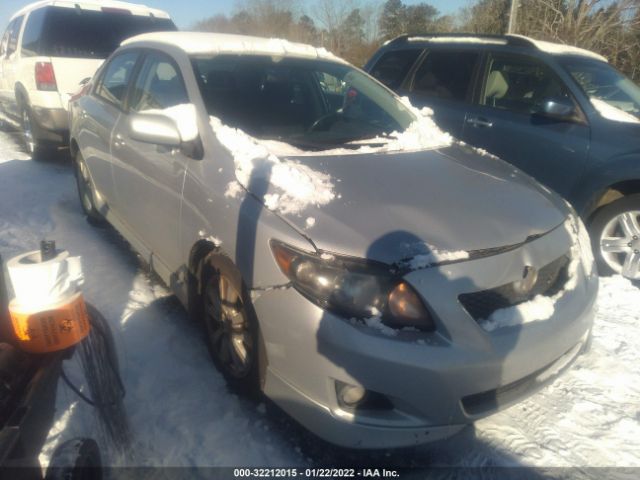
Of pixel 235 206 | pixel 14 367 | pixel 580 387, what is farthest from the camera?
pixel 580 387

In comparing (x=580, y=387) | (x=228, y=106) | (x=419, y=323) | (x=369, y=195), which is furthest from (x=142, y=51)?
(x=580, y=387)

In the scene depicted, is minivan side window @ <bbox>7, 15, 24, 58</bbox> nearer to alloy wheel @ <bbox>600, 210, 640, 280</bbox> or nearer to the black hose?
the black hose

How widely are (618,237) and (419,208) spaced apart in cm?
262

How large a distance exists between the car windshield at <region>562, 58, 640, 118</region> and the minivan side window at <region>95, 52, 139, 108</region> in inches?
145

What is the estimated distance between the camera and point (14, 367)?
1.39m

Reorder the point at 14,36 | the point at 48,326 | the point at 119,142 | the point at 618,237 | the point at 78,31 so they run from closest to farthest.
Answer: the point at 48,326 → the point at 119,142 → the point at 618,237 → the point at 78,31 → the point at 14,36

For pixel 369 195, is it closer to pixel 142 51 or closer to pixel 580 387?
pixel 580 387

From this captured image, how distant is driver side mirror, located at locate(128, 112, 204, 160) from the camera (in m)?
2.36

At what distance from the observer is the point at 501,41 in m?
4.54

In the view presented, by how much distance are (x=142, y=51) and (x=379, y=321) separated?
2.76 m

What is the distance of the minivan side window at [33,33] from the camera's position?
231 inches

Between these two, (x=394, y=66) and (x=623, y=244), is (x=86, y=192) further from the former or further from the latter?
(x=623, y=244)

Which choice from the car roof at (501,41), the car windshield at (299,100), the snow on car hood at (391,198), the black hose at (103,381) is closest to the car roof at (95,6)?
the car roof at (501,41)

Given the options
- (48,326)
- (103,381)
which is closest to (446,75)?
(103,381)
